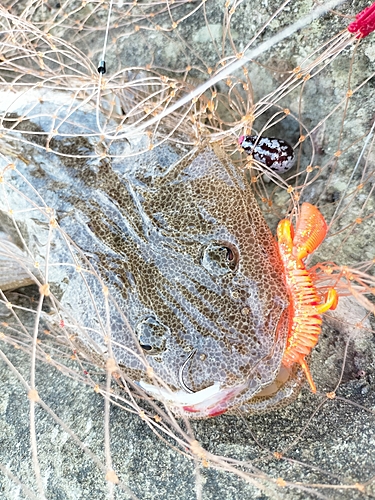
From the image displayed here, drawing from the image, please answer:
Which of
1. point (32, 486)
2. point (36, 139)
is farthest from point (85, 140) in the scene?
point (32, 486)

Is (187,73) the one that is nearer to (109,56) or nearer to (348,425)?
(109,56)

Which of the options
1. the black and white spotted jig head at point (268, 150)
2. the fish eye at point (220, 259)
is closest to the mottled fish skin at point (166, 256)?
the fish eye at point (220, 259)

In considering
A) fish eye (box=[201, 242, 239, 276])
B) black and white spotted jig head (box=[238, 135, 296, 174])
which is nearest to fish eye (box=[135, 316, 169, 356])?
fish eye (box=[201, 242, 239, 276])

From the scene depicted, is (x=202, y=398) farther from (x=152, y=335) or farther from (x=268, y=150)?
(x=268, y=150)

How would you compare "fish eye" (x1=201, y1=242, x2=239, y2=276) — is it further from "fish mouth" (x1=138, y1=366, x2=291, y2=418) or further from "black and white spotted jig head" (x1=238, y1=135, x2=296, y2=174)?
"black and white spotted jig head" (x1=238, y1=135, x2=296, y2=174)

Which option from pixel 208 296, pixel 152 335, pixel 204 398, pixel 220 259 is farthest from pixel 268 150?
pixel 204 398

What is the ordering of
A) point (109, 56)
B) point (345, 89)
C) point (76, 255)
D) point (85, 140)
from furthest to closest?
point (109, 56)
point (345, 89)
point (85, 140)
point (76, 255)
